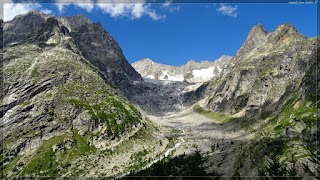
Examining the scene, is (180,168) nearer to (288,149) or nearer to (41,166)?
(288,149)

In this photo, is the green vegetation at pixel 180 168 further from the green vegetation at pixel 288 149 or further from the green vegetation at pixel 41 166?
the green vegetation at pixel 41 166

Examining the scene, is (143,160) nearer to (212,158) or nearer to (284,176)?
(212,158)

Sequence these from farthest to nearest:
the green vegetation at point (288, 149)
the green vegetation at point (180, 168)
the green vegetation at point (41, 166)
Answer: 1. the green vegetation at point (41, 166)
2. the green vegetation at point (180, 168)
3. the green vegetation at point (288, 149)

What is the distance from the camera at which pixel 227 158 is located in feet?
503

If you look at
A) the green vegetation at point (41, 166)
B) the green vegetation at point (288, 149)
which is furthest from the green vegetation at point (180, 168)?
the green vegetation at point (41, 166)

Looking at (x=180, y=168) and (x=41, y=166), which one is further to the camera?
(x=41, y=166)

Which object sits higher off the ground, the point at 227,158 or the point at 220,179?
the point at 227,158

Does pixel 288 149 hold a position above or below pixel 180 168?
above

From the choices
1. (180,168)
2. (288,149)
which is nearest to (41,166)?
(180,168)

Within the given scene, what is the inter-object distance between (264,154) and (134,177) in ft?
178

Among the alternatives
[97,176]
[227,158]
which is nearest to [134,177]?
[97,176]

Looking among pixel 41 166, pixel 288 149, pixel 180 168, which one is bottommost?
pixel 180 168

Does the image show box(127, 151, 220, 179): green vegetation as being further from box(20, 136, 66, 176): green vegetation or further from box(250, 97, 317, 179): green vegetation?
box(20, 136, 66, 176): green vegetation

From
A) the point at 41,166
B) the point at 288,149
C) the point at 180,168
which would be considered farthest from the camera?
the point at 41,166
